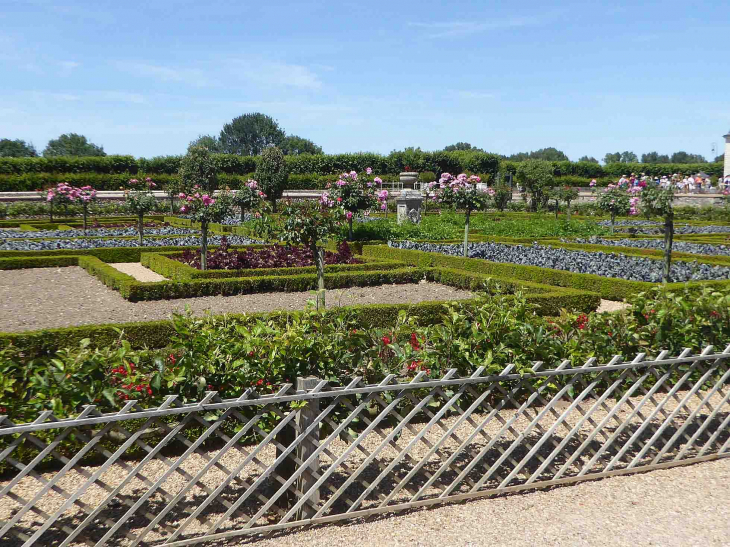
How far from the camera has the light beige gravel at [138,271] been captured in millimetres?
14578

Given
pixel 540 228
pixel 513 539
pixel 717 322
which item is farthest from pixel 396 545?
pixel 540 228

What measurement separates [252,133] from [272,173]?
68.2 meters

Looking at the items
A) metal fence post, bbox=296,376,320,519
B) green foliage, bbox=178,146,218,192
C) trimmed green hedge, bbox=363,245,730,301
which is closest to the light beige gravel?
trimmed green hedge, bbox=363,245,730,301

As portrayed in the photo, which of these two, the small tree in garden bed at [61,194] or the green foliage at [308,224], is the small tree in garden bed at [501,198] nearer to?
the small tree in garden bed at [61,194]

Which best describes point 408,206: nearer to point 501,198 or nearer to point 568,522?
point 501,198

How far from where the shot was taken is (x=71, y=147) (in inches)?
4122

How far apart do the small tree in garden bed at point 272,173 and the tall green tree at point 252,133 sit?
65.0 metres

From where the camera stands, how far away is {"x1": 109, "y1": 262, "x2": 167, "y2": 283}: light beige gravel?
47.8 feet

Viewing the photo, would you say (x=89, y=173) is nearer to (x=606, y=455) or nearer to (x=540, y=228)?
(x=540, y=228)

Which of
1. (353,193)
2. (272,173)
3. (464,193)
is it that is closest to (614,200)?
(464,193)

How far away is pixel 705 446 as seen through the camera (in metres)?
4.78

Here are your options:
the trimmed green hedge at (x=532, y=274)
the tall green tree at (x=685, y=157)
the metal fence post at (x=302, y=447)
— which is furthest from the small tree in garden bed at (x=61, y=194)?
the tall green tree at (x=685, y=157)

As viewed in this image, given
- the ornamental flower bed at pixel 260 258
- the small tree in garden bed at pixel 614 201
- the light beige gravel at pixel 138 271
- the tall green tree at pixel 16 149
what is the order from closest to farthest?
the light beige gravel at pixel 138 271 → the ornamental flower bed at pixel 260 258 → the small tree in garden bed at pixel 614 201 → the tall green tree at pixel 16 149

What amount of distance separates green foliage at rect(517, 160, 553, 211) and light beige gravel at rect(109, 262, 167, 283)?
28193mm
